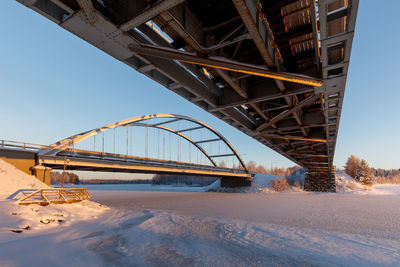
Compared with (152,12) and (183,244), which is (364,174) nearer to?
(183,244)

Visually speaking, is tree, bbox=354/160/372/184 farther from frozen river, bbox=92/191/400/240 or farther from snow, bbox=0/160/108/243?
snow, bbox=0/160/108/243

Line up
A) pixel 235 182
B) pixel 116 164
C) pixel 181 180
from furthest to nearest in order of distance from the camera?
pixel 181 180
pixel 235 182
pixel 116 164

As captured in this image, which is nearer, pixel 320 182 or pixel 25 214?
pixel 25 214

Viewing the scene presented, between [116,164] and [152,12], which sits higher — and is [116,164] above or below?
below

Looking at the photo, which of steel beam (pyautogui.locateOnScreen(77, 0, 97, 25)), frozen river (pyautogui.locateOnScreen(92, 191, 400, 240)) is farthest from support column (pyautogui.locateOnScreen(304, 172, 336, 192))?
steel beam (pyautogui.locateOnScreen(77, 0, 97, 25))

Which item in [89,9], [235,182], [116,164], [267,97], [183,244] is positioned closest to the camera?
[89,9]

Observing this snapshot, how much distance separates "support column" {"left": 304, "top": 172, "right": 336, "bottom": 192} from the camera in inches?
1859

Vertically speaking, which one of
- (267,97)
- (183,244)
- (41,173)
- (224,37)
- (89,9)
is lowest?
(183,244)

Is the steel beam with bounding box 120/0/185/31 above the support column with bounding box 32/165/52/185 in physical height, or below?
above

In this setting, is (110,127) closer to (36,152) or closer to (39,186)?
(36,152)

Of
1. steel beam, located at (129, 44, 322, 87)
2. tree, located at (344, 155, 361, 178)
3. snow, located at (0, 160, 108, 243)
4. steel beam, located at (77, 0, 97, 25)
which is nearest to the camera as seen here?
steel beam, located at (77, 0, 97, 25)

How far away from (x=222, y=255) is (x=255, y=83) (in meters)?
7.70

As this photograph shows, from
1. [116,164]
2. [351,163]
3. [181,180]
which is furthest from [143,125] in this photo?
[351,163]

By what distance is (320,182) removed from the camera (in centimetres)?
4912
